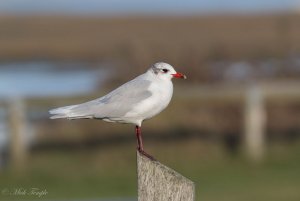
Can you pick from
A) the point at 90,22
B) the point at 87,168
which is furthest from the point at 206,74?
the point at 90,22

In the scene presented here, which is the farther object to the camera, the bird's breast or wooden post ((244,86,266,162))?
wooden post ((244,86,266,162))

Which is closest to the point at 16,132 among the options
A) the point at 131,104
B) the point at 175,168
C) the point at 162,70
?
the point at 175,168

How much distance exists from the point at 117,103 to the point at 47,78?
2540 cm

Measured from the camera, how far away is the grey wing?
7672 mm

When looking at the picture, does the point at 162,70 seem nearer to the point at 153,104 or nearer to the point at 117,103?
the point at 153,104

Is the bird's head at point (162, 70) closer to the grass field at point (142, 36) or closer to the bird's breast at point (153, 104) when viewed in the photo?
the bird's breast at point (153, 104)

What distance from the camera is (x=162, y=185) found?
648 centimetres

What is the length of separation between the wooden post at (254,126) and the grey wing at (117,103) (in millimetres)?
8534

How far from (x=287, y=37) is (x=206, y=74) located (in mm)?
26715

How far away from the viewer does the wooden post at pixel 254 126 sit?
16.3 m

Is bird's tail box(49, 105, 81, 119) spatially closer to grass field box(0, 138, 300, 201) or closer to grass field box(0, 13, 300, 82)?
grass field box(0, 138, 300, 201)

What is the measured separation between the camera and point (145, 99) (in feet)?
25.3

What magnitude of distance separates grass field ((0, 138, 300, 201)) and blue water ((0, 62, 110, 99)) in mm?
4886

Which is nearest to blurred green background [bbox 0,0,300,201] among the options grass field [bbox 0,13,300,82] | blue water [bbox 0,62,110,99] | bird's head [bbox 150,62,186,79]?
blue water [bbox 0,62,110,99]
